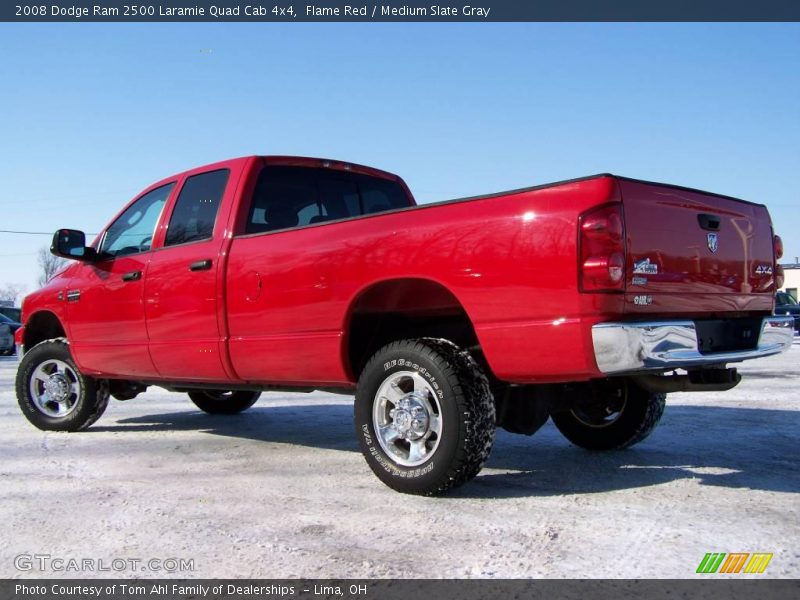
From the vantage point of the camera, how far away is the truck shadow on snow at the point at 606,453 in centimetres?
411

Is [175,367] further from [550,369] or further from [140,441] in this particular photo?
[550,369]

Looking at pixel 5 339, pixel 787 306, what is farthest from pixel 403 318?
pixel 787 306

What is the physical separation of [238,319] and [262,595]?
239 cm

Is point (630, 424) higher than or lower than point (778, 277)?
lower

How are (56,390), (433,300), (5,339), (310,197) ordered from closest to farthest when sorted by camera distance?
(433,300) → (310,197) → (56,390) → (5,339)

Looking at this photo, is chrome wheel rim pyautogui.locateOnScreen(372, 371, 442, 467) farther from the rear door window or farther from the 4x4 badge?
the rear door window

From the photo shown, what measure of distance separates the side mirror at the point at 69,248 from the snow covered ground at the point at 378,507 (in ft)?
4.60

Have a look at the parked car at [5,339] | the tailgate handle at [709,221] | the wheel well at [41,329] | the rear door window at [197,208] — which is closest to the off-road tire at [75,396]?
the wheel well at [41,329]

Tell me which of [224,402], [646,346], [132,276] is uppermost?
[132,276]

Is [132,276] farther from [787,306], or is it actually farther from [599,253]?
[787,306]

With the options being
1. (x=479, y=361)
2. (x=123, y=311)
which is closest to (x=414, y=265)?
(x=479, y=361)

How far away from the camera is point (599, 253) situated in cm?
329

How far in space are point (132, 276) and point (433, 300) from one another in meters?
2.52

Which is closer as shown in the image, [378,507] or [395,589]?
[395,589]
